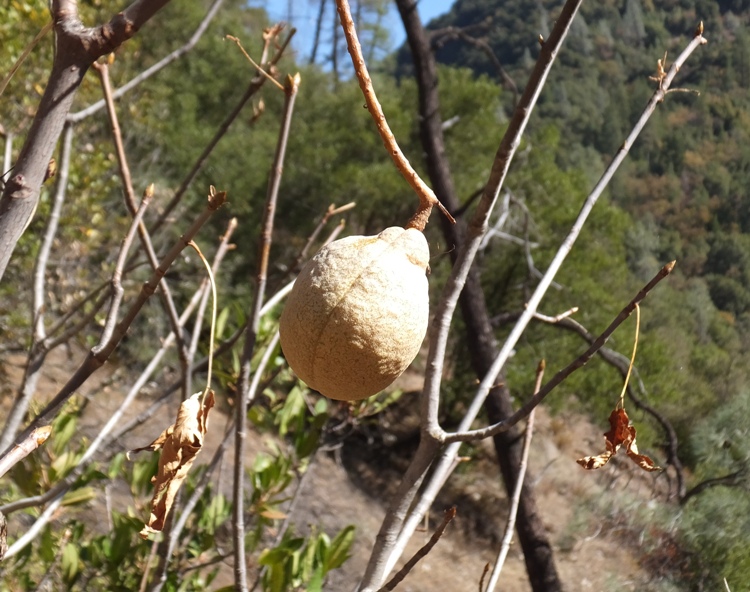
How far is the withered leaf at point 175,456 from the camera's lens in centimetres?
49

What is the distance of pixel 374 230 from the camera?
6719 mm

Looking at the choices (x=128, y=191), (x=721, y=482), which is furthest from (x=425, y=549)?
(x=721, y=482)

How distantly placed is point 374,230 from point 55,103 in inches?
242

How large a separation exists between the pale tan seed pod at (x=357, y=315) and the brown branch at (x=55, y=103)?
0.26m

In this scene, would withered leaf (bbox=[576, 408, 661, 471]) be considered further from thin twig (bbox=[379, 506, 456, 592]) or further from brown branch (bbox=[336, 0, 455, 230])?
brown branch (bbox=[336, 0, 455, 230])

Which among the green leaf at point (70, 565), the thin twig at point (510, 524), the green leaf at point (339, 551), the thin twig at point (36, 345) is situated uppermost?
the thin twig at point (510, 524)

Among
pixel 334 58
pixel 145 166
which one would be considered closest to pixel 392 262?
pixel 145 166

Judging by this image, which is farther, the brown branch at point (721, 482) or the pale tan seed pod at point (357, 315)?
the brown branch at point (721, 482)

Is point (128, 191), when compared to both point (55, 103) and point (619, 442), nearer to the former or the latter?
point (55, 103)

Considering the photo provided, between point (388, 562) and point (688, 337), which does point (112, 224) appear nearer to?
point (688, 337)

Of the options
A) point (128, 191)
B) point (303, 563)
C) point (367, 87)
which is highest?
point (367, 87)

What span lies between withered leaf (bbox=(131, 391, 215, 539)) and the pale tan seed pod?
0.09 metres

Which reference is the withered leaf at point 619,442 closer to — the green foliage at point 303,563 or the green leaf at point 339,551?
the green foliage at point 303,563

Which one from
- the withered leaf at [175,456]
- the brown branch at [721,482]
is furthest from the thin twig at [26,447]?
the brown branch at [721,482]
